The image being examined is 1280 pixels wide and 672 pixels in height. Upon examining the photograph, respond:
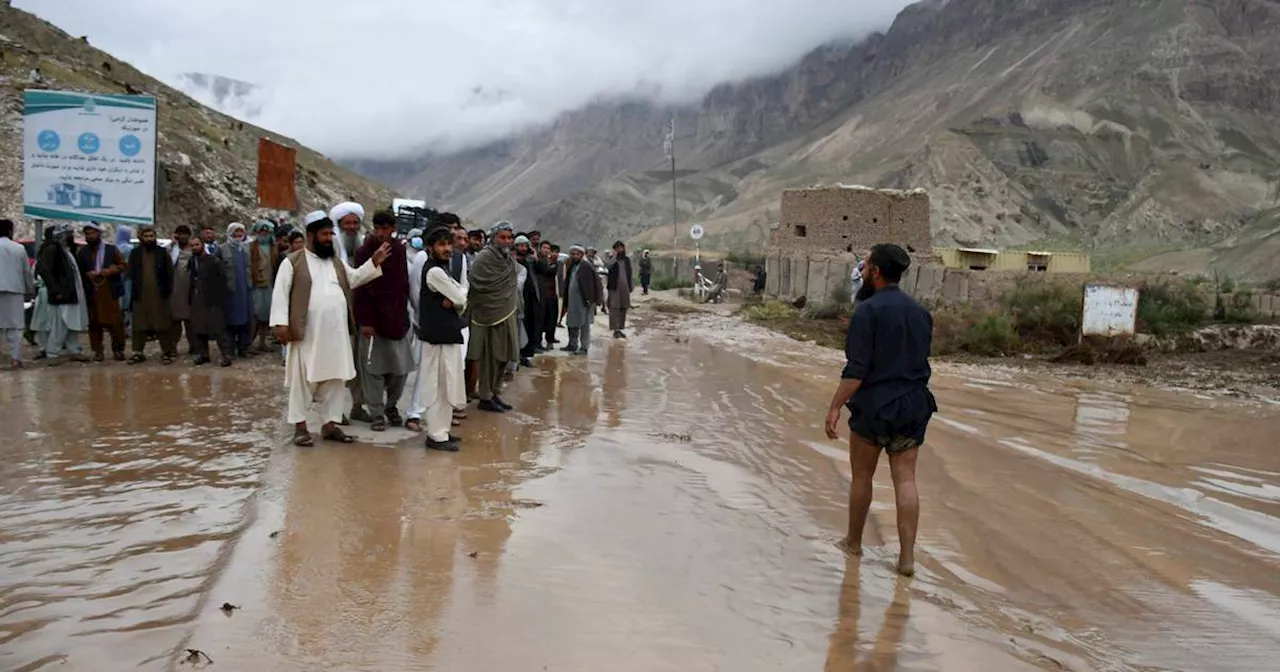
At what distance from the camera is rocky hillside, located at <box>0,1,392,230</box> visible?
1619 cm

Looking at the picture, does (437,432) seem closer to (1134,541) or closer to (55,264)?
(1134,541)

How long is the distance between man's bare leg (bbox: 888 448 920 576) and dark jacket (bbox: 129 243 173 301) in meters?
7.93

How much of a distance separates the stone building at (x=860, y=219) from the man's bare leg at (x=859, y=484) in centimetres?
2167

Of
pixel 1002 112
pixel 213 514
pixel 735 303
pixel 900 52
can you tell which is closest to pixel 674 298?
pixel 735 303

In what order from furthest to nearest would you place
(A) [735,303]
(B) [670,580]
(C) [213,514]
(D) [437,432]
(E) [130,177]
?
1. (A) [735,303]
2. (E) [130,177]
3. (D) [437,432]
4. (C) [213,514]
5. (B) [670,580]

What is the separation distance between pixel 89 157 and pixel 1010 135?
6777cm

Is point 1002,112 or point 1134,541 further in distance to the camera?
point 1002,112

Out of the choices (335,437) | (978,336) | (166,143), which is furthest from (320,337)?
(166,143)

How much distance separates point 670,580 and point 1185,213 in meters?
61.3

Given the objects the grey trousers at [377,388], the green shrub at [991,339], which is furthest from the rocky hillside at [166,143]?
the green shrub at [991,339]

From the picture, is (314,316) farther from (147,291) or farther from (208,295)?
(147,291)

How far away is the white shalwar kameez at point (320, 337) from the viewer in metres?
5.88

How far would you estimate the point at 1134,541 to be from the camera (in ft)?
16.6

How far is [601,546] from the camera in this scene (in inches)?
173
